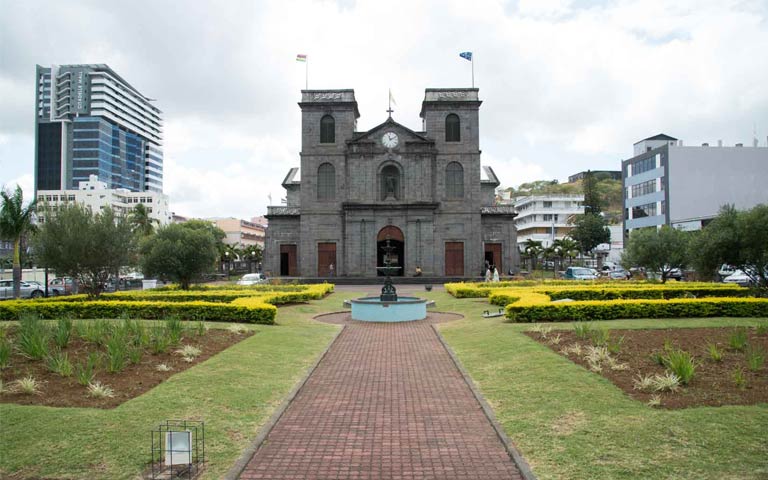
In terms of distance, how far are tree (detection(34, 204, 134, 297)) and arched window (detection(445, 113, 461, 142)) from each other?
106 feet

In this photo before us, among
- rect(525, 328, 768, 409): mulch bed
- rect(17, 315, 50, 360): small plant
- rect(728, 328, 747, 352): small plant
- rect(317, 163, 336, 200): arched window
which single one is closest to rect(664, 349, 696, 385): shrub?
rect(525, 328, 768, 409): mulch bed

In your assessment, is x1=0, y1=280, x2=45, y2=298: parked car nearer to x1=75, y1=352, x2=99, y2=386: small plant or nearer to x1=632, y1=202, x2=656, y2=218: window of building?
x1=75, y1=352, x2=99, y2=386: small plant

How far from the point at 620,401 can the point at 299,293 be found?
1970 cm

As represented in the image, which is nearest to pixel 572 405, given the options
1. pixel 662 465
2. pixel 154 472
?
pixel 662 465

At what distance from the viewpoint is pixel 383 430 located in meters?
9.11

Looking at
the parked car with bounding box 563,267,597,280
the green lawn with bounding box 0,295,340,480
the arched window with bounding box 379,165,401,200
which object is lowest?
the green lawn with bounding box 0,295,340,480

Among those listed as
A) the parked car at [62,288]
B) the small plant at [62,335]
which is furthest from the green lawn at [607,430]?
the parked car at [62,288]

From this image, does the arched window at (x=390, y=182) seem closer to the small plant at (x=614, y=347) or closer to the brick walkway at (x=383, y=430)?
the brick walkway at (x=383, y=430)

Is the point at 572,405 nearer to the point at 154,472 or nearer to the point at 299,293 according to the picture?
the point at 154,472

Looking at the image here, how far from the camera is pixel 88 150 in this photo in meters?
136

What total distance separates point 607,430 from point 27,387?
9.48 m

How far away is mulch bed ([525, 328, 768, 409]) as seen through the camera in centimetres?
957

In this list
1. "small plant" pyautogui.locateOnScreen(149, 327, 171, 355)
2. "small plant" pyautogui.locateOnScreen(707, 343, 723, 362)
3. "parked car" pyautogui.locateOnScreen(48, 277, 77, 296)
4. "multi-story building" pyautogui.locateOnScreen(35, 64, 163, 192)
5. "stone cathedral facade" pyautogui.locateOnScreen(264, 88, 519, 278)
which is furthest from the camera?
"multi-story building" pyautogui.locateOnScreen(35, 64, 163, 192)

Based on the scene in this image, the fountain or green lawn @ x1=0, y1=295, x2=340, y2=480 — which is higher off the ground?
the fountain
